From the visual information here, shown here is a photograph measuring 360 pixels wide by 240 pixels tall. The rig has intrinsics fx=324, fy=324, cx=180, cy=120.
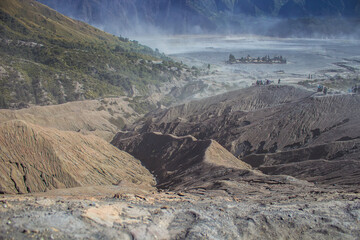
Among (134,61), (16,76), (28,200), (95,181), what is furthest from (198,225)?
(134,61)

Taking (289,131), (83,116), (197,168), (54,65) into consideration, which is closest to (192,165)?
(197,168)

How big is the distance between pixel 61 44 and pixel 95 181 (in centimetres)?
6566

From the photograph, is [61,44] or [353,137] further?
[61,44]

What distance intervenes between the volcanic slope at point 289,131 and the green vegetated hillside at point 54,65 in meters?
23.6

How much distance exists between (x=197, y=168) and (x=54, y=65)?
175 feet

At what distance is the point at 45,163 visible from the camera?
68.8 feet

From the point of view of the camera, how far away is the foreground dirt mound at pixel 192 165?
20.1 m

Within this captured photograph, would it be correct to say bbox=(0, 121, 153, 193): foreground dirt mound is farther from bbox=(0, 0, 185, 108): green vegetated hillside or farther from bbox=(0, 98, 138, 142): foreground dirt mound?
bbox=(0, 0, 185, 108): green vegetated hillside

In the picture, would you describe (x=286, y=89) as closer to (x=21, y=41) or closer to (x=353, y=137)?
(x=353, y=137)

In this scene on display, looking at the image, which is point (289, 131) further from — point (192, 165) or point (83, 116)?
point (83, 116)

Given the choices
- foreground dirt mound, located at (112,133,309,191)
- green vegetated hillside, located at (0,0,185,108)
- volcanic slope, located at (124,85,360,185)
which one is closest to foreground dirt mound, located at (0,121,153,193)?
foreground dirt mound, located at (112,133,309,191)

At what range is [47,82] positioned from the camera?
5981 cm

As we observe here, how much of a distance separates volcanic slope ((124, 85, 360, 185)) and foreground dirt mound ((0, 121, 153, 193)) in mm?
11948

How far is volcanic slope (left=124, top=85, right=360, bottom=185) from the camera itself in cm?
2339
